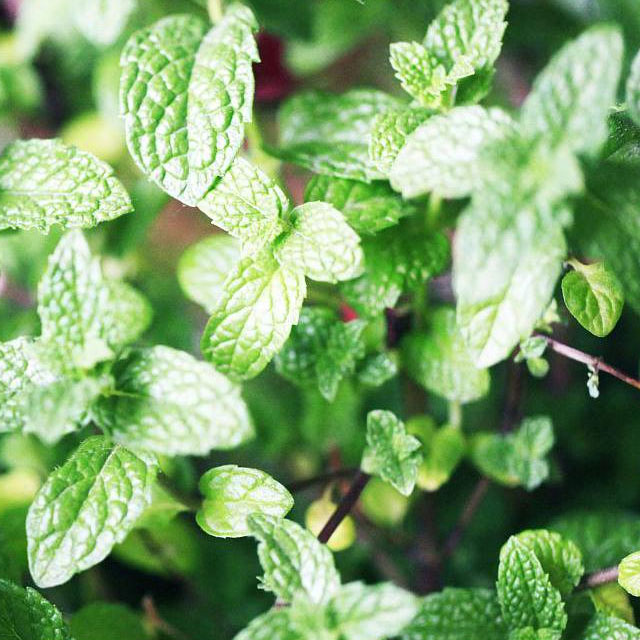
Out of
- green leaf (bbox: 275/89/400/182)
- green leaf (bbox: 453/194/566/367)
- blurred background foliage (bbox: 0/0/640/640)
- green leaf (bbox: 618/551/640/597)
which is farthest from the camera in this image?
blurred background foliage (bbox: 0/0/640/640)

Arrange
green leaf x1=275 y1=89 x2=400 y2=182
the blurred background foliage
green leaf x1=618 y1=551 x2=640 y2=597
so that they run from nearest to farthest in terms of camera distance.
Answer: green leaf x1=618 y1=551 x2=640 y2=597 < green leaf x1=275 y1=89 x2=400 y2=182 < the blurred background foliage

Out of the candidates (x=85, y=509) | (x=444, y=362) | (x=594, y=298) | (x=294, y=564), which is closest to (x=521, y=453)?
(x=444, y=362)

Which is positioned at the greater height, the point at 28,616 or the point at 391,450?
the point at 391,450

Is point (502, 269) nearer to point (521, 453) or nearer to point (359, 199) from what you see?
point (359, 199)

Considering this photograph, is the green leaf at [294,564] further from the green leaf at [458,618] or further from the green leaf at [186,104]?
the green leaf at [186,104]

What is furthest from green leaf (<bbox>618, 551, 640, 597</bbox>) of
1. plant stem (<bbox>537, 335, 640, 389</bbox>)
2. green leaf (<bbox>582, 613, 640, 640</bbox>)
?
plant stem (<bbox>537, 335, 640, 389</bbox>)

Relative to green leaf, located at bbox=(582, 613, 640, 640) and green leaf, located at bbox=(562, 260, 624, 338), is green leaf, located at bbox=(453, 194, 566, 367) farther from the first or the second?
green leaf, located at bbox=(582, 613, 640, 640)

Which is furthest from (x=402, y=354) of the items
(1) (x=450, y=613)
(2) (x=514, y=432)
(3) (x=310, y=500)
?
(3) (x=310, y=500)
